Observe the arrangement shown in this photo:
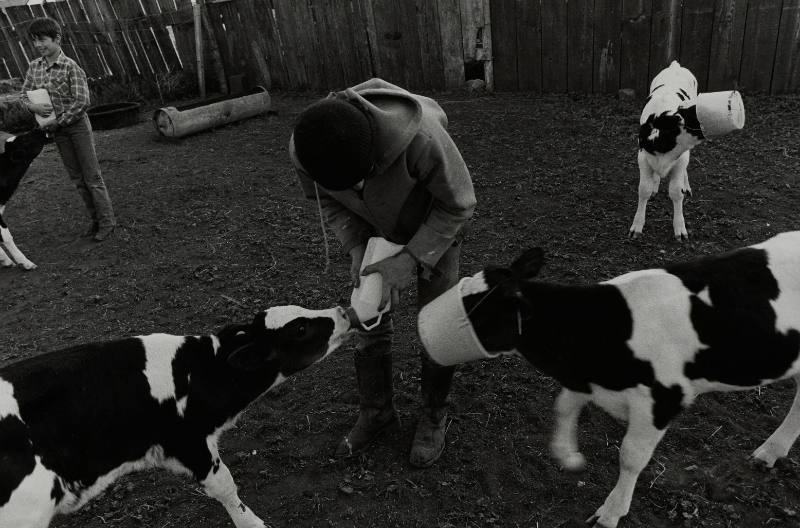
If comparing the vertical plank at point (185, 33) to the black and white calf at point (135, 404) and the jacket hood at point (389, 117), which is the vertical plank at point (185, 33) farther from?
the jacket hood at point (389, 117)

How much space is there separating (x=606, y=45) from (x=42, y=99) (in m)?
7.39

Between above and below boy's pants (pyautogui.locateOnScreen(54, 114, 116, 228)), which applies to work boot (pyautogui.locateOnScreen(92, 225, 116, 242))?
below

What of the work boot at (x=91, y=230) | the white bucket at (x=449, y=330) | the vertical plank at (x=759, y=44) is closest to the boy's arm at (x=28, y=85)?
the work boot at (x=91, y=230)

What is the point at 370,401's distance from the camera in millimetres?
3367

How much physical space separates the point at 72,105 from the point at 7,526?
15.7 feet

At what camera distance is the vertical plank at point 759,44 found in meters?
7.70

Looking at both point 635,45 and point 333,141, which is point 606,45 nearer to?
point 635,45

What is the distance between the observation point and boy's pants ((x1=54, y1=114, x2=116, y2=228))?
6172 millimetres

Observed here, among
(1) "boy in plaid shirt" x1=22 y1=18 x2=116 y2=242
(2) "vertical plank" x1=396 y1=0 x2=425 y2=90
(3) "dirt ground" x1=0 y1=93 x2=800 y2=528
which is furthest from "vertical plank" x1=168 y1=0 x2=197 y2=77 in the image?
(1) "boy in plaid shirt" x1=22 y1=18 x2=116 y2=242

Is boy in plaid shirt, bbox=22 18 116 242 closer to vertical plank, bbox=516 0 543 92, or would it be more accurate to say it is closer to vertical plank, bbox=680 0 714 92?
vertical plank, bbox=516 0 543 92

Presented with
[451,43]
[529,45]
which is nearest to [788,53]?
[529,45]

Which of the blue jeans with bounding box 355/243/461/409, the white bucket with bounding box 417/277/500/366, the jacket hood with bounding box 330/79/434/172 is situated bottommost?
the blue jeans with bounding box 355/243/461/409

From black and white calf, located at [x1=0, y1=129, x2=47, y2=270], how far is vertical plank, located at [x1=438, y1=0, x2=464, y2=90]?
6.46 m

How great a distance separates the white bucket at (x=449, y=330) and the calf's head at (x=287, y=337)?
62 centimetres
